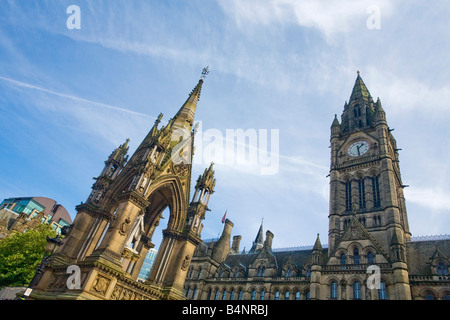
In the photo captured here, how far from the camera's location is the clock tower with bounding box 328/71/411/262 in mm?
35031

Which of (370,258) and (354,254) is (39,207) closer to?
(354,254)

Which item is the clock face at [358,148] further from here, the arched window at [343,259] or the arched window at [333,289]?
the arched window at [333,289]

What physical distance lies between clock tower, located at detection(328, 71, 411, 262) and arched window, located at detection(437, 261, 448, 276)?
3.87 meters

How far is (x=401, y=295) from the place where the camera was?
27484 mm

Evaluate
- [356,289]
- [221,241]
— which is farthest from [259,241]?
[356,289]

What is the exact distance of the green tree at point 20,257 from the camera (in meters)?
29.1

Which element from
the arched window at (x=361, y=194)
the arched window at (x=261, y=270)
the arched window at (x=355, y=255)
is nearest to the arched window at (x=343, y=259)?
the arched window at (x=355, y=255)

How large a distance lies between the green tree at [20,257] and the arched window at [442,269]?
40.1 m

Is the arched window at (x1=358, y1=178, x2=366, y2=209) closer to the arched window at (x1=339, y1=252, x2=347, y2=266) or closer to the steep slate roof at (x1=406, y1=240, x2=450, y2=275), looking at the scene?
the steep slate roof at (x1=406, y1=240, x2=450, y2=275)

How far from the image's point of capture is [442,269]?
29.8 meters

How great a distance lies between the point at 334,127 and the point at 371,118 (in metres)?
6.22

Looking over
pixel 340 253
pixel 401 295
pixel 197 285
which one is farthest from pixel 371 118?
pixel 197 285

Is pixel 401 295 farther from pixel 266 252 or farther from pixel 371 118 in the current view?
pixel 371 118

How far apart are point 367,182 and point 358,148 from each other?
7.62 meters
